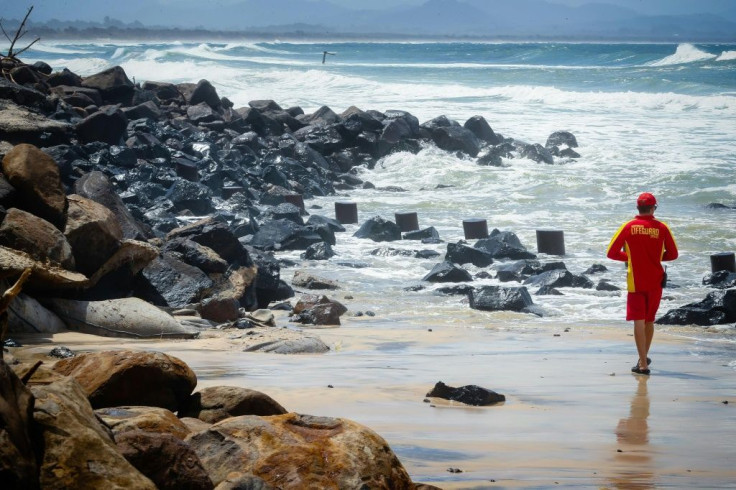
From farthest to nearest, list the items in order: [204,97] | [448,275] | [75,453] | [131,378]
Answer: [204,97] < [448,275] < [131,378] < [75,453]

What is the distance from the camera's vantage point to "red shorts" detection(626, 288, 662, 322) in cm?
763

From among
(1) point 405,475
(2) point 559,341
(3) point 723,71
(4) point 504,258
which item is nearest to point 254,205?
(4) point 504,258

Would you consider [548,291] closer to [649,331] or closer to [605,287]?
[605,287]

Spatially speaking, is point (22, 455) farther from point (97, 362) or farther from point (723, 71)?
point (723, 71)

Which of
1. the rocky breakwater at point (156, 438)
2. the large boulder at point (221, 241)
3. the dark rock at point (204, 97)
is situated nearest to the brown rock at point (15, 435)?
the rocky breakwater at point (156, 438)

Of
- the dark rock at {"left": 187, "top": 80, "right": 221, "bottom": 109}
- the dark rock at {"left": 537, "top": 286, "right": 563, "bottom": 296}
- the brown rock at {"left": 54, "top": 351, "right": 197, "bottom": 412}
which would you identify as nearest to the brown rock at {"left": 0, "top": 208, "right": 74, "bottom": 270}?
the brown rock at {"left": 54, "top": 351, "right": 197, "bottom": 412}

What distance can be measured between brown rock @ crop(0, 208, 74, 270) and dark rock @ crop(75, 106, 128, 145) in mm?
10843

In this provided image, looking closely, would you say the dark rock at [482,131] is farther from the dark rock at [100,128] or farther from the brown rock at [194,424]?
the brown rock at [194,424]

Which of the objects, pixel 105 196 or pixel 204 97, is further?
pixel 204 97

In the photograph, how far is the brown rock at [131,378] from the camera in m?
4.50

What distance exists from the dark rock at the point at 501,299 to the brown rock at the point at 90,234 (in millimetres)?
3658

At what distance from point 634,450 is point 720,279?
692 cm

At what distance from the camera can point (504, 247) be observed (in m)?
13.3

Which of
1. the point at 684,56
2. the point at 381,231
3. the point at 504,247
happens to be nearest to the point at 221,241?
the point at 504,247
